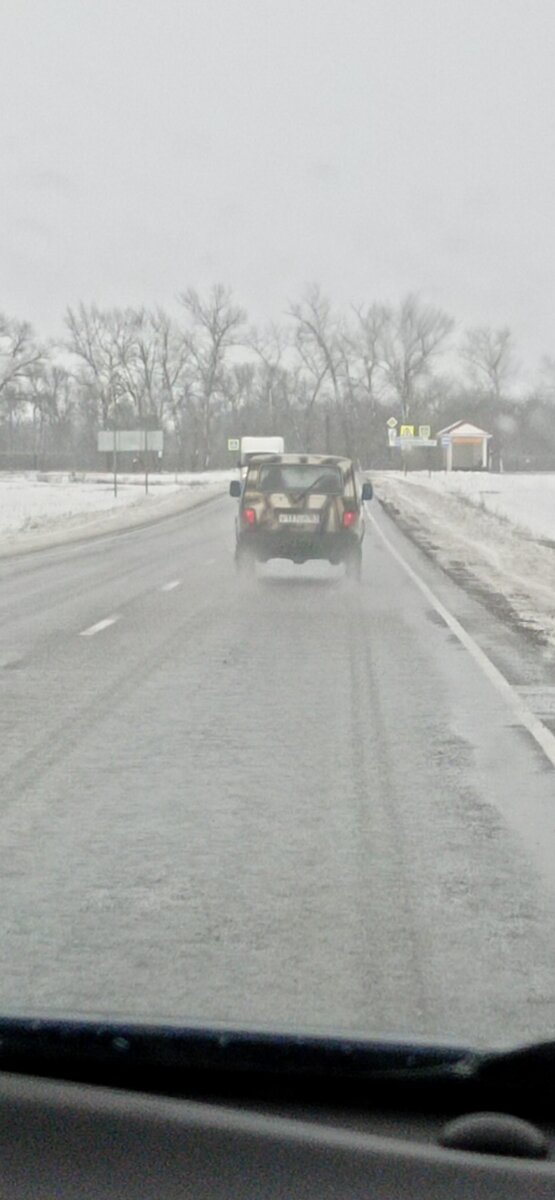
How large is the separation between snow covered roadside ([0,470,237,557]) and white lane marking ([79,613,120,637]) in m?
14.9

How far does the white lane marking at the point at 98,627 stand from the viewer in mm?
16156

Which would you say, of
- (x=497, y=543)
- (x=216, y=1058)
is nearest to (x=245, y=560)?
(x=497, y=543)

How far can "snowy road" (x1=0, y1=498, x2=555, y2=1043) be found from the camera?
4871 mm

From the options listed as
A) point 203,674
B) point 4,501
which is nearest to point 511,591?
point 203,674

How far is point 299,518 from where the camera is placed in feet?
76.4

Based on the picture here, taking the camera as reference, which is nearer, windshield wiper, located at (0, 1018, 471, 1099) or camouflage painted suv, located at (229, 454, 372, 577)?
windshield wiper, located at (0, 1018, 471, 1099)

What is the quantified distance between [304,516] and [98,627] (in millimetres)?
7029

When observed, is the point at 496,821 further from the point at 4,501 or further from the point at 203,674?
the point at 4,501

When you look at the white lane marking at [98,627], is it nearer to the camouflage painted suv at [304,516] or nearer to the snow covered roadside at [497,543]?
the snow covered roadside at [497,543]

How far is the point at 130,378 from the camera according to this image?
450 feet

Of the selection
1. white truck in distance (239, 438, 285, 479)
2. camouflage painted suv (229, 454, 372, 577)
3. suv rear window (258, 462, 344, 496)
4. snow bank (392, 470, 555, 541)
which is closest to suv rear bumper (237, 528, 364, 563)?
camouflage painted suv (229, 454, 372, 577)

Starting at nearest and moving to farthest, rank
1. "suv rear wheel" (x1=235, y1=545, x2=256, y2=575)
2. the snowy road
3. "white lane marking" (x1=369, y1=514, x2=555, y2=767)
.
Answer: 1. the snowy road
2. "white lane marking" (x1=369, y1=514, x2=555, y2=767)
3. "suv rear wheel" (x1=235, y1=545, x2=256, y2=575)

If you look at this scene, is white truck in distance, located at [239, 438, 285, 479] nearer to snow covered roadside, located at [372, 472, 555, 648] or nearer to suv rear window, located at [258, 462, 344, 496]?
snow covered roadside, located at [372, 472, 555, 648]

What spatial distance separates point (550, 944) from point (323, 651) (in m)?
9.29
